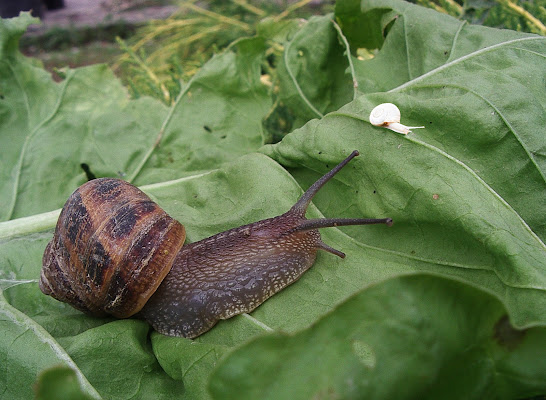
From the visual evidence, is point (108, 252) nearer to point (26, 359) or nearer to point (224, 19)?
point (26, 359)

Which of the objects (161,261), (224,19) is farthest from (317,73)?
(224,19)

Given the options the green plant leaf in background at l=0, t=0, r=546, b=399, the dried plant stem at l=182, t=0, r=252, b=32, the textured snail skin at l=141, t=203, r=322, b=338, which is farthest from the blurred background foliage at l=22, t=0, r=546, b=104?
the textured snail skin at l=141, t=203, r=322, b=338

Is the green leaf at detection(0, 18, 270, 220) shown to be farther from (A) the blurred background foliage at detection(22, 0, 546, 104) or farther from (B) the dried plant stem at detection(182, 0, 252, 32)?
(B) the dried plant stem at detection(182, 0, 252, 32)

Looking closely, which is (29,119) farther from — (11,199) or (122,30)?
(122,30)

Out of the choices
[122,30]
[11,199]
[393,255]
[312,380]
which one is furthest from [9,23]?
[122,30]

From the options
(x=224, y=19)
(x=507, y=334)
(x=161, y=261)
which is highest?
(x=224, y=19)

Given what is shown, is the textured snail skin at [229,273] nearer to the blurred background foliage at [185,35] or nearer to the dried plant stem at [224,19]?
the blurred background foliage at [185,35]

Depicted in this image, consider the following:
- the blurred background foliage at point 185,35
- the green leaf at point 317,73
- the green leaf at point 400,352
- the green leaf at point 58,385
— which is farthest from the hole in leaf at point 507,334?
the blurred background foliage at point 185,35
